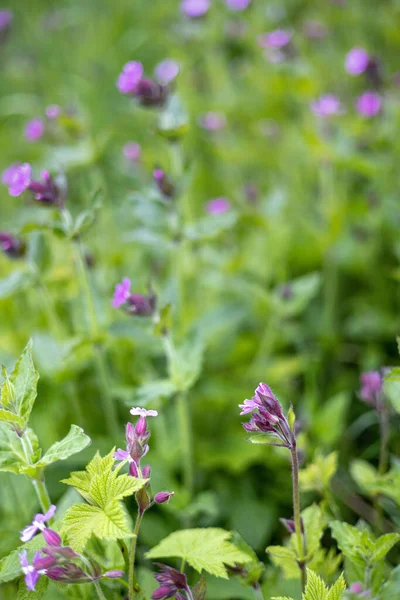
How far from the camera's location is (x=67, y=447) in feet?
3.91

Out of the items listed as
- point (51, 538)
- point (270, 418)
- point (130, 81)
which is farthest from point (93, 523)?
point (130, 81)

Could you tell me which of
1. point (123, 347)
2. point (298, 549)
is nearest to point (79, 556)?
point (298, 549)

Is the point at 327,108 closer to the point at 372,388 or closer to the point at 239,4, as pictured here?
the point at 239,4

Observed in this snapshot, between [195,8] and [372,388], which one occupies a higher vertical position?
[195,8]

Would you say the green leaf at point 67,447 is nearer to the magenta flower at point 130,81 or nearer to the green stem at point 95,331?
the green stem at point 95,331

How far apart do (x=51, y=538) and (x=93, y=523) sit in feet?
0.25

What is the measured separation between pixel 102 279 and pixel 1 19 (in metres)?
2.50

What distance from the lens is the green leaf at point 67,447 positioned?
1.17 m

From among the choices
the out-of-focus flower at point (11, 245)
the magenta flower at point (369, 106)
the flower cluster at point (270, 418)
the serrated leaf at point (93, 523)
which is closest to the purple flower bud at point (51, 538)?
the serrated leaf at point (93, 523)

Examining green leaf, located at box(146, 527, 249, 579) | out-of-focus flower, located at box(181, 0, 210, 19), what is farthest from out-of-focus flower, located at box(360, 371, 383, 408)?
out-of-focus flower, located at box(181, 0, 210, 19)

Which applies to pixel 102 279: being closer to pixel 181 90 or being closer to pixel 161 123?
pixel 161 123

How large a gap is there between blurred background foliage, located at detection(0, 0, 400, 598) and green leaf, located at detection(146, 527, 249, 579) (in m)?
0.28

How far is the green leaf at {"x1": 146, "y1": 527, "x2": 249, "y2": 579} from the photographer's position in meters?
1.16

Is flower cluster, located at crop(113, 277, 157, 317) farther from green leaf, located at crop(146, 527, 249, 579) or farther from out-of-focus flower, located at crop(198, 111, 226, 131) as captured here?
out-of-focus flower, located at crop(198, 111, 226, 131)
